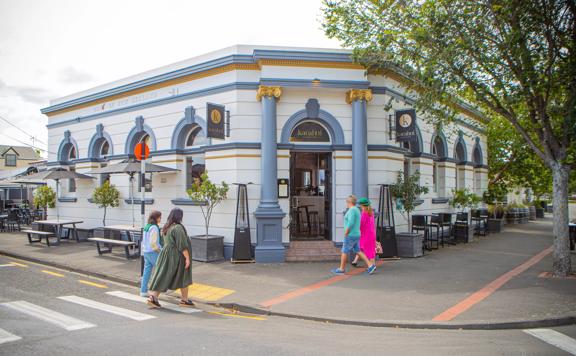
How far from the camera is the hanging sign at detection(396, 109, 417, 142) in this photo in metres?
12.1

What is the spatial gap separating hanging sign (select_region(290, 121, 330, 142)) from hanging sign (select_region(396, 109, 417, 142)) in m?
2.17

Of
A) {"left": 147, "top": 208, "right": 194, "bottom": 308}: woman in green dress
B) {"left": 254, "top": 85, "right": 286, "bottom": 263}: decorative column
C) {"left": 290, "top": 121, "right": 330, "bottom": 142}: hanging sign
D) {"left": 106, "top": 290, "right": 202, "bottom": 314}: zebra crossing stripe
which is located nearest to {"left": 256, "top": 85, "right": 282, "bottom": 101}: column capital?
{"left": 254, "top": 85, "right": 286, "bottom": 263}: decorative column

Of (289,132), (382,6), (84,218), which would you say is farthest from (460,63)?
(84,218)

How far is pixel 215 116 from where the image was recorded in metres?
11.3

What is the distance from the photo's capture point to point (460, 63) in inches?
378

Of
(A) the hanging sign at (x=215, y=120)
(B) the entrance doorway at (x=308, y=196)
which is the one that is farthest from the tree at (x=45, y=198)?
(B) the entrance doorway at (x=308, y=196)

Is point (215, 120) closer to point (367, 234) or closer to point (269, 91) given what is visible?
point (269, 91)

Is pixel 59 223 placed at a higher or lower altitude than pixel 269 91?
lower

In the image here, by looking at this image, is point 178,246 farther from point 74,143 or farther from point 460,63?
point 74,143

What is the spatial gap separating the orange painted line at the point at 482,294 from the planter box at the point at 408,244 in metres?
2.53

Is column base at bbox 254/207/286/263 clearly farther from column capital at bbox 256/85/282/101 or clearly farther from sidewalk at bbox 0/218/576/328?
column capital at bbox 256/85/282/101

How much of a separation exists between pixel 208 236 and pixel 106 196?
5036 mm

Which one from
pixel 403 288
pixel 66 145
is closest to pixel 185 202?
pixel 403 288

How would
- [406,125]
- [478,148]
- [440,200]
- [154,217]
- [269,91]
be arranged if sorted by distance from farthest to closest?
[478,148] < [440,200] < [406,125] < [269,91] < [154,217]
